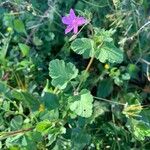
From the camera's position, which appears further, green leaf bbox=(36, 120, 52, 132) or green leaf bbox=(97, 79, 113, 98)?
green leaf bbox=(97, 79, 113, 98)

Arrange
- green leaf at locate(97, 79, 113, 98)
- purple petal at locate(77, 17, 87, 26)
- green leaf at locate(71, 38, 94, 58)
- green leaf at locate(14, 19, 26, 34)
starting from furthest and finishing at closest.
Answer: green leaf at locate(14, 19, 26, 34) → green leaf at locate(97, 79, 113, 98) → purple petal at locate(77, 17, 87, 26) → green leaf at locate(71, 38, 94, 58)

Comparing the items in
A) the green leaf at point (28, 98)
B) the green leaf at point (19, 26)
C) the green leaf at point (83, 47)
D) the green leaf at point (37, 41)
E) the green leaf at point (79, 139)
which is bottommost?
the green leaf at point (79, 139)

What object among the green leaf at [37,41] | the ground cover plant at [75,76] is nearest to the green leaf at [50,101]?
the ground cover plant at [75,76]

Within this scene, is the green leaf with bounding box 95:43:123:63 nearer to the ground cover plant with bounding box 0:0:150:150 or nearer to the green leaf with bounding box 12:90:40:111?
the ground cover plant with bounding box 0:0:150:150

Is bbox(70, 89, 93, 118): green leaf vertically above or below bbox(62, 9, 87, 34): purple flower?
below

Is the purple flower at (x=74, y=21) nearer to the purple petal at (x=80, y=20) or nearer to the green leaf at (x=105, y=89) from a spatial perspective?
the purple petal at (x=80, y=20)

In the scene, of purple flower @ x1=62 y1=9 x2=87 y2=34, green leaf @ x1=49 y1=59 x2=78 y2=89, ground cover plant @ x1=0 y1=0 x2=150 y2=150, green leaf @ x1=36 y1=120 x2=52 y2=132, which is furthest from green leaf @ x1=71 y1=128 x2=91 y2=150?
purple flower @ x1=62 y1=9 x2=87 y2=34

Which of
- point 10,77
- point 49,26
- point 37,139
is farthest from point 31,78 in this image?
point 37,139
